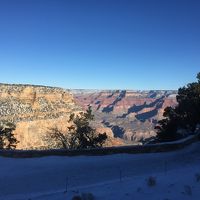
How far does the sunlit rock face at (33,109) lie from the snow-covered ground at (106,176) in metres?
77.8

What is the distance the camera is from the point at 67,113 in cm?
12169

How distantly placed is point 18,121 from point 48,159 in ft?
275

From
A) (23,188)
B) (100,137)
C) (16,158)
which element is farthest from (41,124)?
(23,188)

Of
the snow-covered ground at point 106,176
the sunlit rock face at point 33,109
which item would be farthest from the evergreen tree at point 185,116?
the sunlit rock face at point 33,109

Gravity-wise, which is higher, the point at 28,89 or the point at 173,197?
the point at 28,89

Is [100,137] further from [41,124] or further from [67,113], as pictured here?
[67,113]

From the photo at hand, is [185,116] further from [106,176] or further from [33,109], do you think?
[33,109]

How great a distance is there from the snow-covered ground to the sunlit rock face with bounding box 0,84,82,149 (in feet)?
255

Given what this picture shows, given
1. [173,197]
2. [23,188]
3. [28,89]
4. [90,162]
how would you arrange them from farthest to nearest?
[28,89] → [90,162] → [23,188] → [173,197]

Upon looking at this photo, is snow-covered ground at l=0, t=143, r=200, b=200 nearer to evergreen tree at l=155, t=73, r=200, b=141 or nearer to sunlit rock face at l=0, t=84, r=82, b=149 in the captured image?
evergreen tree at l=155, t=73, r=200, b=141

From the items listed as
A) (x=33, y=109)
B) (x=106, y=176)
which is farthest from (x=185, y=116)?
(x=33, y=109)

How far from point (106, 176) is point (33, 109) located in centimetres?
10275

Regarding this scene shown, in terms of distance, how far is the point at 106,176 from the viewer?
17.5 meters

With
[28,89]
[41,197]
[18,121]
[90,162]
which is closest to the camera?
[41,197]
